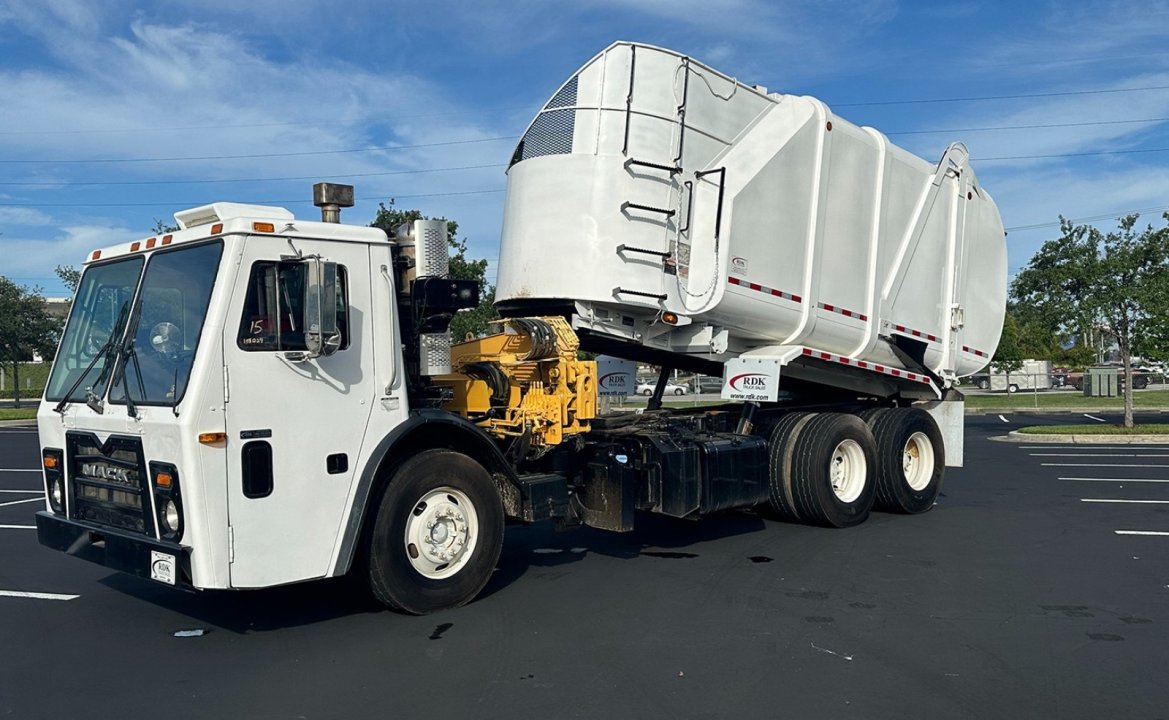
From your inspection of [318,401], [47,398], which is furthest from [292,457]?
[47,398]

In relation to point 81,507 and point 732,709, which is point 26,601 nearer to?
point 81,507

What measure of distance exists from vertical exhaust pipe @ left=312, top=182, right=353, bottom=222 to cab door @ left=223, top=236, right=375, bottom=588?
57 centimetres

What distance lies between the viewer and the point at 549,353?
7465mm

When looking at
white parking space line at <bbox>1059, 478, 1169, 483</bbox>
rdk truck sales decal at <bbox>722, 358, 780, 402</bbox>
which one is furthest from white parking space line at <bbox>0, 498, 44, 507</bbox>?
white parking space line at <bbox>1059, 478, 1169, 483</bbox>

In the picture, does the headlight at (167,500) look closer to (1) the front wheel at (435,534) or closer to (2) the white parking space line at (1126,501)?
(1) the front wheel at (435,534)

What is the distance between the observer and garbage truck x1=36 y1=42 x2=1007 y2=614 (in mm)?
5566

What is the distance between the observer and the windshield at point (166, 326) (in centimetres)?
550

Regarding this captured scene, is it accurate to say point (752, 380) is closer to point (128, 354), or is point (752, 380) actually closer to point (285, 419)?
point (285, 419)

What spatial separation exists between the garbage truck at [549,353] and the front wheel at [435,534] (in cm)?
2

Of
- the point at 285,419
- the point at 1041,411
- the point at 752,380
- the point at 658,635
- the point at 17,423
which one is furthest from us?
the point at 1041,411

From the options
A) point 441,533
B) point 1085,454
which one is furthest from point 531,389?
point 1085,454

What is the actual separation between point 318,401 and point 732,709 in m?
2.97

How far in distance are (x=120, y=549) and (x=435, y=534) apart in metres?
1.87

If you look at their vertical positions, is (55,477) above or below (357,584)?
above
